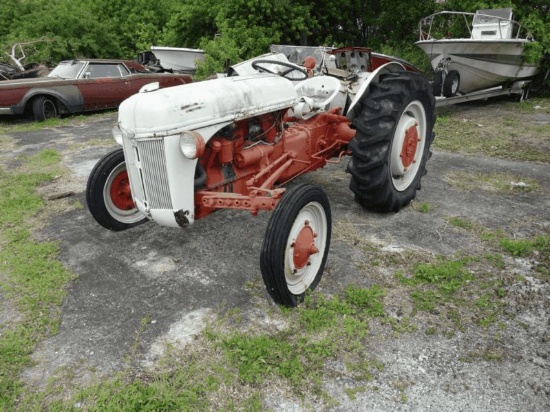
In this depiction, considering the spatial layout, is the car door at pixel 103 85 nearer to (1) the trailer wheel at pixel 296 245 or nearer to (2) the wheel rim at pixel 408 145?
(2) the wheel rim at pixel 408 145

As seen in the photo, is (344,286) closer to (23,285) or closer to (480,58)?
(23,285)

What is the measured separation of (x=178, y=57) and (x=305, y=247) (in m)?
11.6

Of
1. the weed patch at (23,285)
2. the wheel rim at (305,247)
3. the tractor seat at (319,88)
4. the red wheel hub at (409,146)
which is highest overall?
the tractor seat at (319,88)

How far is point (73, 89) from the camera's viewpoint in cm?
884

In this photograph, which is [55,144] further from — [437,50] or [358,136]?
[437,50]

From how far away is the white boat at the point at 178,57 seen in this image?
1239 centimetres

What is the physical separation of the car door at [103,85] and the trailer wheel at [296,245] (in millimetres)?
8013

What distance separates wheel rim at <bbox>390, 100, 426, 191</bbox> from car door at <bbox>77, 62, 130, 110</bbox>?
7515mm

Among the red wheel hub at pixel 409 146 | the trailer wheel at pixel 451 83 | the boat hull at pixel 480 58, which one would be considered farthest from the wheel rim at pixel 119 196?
the boat hull at pixel 480 58

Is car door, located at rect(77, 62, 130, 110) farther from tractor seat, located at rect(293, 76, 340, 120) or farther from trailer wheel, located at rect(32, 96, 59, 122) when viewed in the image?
tractor seat, located at rect(293, 76, 340, 120)

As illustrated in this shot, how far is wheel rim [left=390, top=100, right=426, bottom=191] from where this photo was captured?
3738mm

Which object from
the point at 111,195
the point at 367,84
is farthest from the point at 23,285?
the point at 367,84

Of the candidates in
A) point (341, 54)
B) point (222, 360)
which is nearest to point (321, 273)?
point (222, 360)

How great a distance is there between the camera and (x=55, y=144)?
22.8 feet
